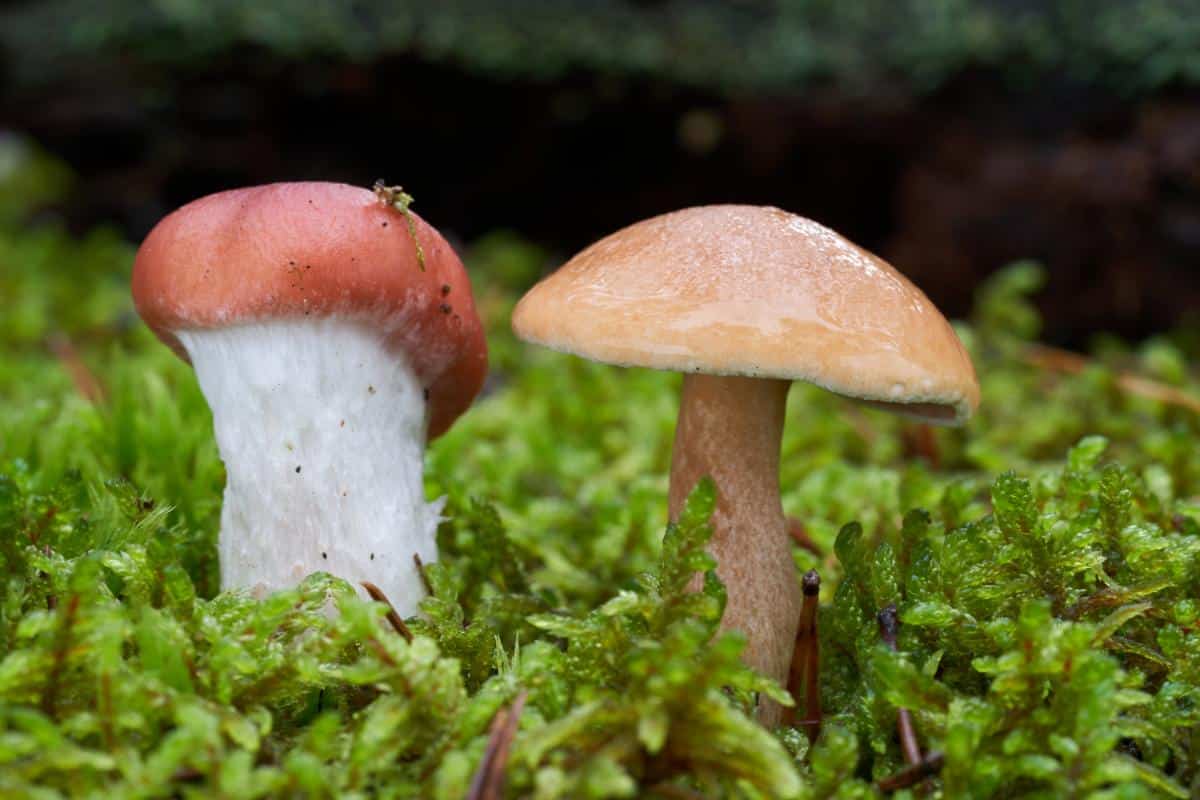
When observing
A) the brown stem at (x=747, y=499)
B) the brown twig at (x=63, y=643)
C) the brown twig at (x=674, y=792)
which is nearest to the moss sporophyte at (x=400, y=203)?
the brown stem at (x=747, y=499)

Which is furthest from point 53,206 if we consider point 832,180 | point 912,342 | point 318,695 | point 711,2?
point 912,342

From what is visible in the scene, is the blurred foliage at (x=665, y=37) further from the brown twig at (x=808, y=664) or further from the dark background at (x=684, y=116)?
the brown twig at (x=808, y=664)

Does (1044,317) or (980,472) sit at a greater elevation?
(1044,317)

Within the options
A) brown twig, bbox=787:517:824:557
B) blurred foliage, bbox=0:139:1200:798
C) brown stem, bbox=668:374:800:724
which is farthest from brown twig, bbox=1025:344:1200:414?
brown stem, bbox=668:374:800:724

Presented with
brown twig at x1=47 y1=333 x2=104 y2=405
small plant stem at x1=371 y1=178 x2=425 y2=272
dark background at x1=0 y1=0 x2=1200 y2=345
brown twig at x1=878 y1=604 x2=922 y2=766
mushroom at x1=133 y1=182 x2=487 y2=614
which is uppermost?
dark background at x1=0 y1=0 x2=1200 y2=345

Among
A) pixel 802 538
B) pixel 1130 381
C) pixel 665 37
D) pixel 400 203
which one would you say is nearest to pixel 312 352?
pixel 400 203

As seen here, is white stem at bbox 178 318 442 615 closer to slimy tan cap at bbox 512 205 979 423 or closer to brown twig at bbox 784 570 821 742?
slimy tan cap at bbox 512 205 979 423

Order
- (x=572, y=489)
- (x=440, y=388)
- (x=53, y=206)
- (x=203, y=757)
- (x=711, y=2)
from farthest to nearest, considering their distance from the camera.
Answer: (x=53, y=206) < (x=711, y=2) < (x=572, y=489) < (x=440, y=388) < (x=203, y=757)

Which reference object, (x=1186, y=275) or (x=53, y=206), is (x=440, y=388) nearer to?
(x=1186, y=275)
